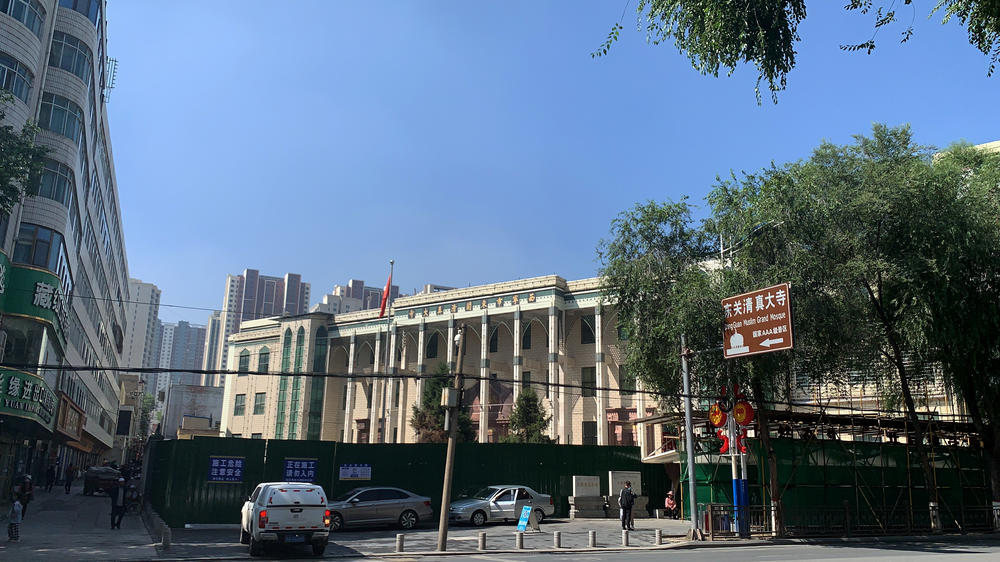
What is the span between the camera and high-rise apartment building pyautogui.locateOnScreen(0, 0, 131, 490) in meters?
28.9

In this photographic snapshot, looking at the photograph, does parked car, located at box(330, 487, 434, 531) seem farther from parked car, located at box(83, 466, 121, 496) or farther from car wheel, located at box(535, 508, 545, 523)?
parked car, located at box(83, 466, 121, 496)

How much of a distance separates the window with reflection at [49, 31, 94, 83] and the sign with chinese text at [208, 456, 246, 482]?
19996mm

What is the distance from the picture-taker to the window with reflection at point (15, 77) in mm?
28516

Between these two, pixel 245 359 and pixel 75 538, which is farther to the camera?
pixel 245 359

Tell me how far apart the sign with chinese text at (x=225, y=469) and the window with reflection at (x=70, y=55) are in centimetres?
2000

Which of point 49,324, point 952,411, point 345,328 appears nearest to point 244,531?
point 49,324

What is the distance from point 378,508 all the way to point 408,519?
1241 mm

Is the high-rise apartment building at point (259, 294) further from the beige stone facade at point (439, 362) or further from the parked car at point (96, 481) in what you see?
the parked car at point (96, 481)

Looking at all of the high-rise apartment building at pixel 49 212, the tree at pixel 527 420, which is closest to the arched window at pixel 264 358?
the high-rise apartment building at pixel 49 212

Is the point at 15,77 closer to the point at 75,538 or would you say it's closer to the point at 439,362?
the point at 75,538

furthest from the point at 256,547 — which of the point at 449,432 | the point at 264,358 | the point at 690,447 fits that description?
the point at 264,358

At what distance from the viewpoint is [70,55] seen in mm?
33000

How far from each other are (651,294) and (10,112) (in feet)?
85.5

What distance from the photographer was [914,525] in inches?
1147
